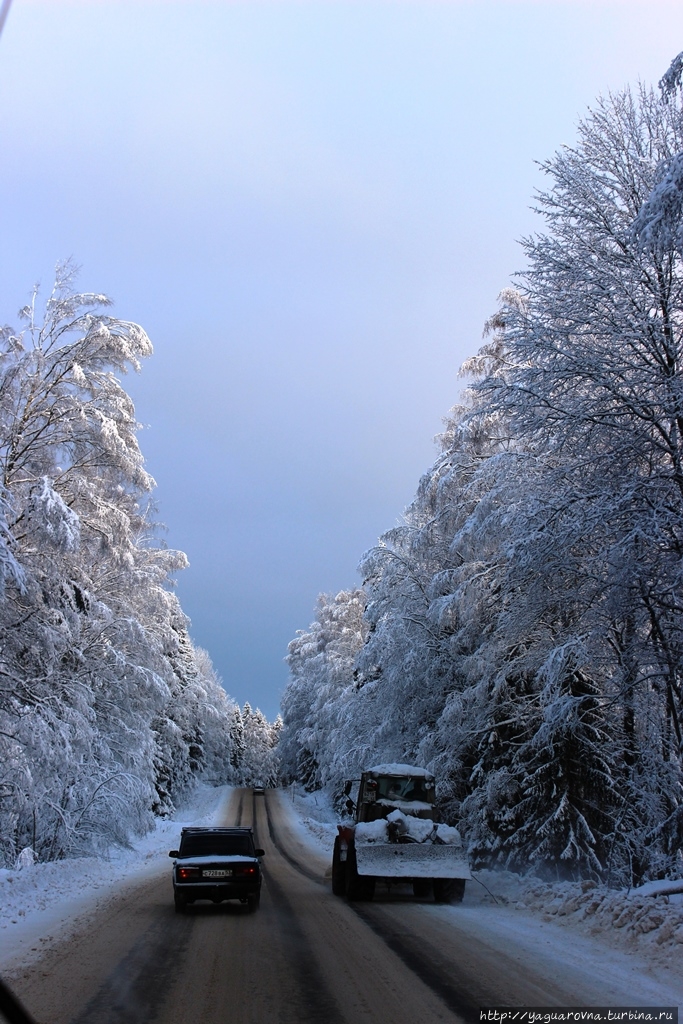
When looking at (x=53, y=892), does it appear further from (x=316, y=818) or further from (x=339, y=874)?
(x=316, y=818)

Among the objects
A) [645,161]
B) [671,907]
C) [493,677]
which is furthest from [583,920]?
[645,161]

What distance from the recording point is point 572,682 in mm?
18125

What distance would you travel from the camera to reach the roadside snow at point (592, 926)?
882 cm

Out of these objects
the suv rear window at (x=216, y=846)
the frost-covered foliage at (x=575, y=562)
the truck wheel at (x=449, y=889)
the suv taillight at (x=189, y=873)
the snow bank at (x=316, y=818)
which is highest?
the frost-covered foliage at (x=575, y=562)

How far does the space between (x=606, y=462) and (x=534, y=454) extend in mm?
3421

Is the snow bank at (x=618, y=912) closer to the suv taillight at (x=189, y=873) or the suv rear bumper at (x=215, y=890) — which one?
the suv rear bumper at (x=215, y=890)

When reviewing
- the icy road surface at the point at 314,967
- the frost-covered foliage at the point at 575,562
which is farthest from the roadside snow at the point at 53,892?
the frost-covered foliage at the point at 575,562

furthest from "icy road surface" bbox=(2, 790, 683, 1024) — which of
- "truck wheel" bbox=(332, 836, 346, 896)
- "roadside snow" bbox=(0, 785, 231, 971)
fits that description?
"truck wheel" bbox=(332, 836, 346, 896)

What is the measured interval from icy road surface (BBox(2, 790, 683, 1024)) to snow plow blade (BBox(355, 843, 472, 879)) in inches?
22.7

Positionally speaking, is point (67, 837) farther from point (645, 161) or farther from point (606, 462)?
point (645, 161)

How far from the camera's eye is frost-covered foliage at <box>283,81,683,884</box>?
42.2 ft

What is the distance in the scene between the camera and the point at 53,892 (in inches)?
647

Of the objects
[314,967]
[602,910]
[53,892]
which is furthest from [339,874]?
[314,967]

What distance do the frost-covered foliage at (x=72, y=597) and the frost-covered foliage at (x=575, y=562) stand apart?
7595mm
